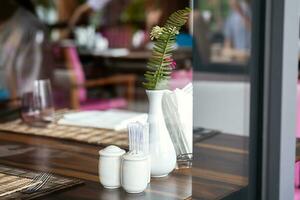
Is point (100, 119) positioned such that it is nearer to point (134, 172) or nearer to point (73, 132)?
point (73, 132)

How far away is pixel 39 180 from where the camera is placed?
126 cm

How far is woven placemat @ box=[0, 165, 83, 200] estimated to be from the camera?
→ 115 centimetres

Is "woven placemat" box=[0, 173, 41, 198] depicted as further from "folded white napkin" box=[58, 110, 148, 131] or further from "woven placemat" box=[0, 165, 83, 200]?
"folded white napkin" box=[58, 110, 148, 131]

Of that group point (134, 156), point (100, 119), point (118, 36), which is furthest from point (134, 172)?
point (118, 36)

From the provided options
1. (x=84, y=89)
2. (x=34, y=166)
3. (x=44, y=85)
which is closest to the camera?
(x=34, y=166)

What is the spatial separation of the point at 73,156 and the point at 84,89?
9.72 feet

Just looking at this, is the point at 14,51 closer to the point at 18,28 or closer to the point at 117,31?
the point at 18,28

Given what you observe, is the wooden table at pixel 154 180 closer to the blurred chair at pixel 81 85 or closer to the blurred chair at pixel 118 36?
the blurred chair at pixel 81 85

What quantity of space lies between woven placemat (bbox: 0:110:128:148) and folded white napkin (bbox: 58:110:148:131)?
3 cm

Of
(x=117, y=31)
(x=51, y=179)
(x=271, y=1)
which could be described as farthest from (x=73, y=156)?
(x=117, y=31)

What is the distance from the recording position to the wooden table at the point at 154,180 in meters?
1.20

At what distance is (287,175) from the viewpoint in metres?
1.35

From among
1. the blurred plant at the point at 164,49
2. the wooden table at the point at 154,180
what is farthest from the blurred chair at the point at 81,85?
the blurred plant at the point at 164,49

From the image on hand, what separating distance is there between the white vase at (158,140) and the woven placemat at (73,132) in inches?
Result: 12.2
